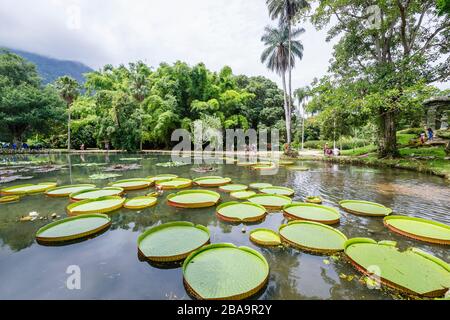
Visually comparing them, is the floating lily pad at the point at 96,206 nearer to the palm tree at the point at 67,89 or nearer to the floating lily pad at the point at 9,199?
the floating lily pad at the point at 9,199

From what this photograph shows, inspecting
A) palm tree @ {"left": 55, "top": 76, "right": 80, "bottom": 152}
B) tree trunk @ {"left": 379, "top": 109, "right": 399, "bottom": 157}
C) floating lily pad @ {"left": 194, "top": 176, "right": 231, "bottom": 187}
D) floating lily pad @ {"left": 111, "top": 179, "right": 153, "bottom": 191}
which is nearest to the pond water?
floating lily pad @ {"left": 111, "top": 179, "right": 153, "bottom": 191}

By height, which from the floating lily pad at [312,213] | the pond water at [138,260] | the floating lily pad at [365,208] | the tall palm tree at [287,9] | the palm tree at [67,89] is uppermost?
the tall palm tree at [287,9]

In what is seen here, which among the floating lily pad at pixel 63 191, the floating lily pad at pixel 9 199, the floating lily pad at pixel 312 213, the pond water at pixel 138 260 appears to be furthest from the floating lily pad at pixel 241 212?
the floating lily pad at pixel 9 199

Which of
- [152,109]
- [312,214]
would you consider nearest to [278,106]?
[152,109]

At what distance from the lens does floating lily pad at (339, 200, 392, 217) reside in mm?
4676

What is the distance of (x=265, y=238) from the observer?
354 cm

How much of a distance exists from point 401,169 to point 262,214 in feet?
36.3

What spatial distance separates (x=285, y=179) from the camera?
9.08 metres

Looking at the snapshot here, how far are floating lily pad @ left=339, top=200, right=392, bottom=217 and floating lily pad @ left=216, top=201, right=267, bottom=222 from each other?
2.23m

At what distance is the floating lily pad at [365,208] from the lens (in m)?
4.68

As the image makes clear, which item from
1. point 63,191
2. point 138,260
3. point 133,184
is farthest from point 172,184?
point 138,260

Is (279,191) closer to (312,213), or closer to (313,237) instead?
(312,213)

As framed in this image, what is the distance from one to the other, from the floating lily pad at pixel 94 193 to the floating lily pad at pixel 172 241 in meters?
3.16
